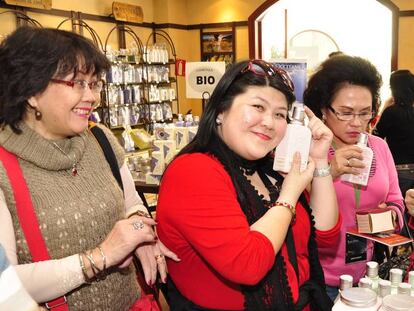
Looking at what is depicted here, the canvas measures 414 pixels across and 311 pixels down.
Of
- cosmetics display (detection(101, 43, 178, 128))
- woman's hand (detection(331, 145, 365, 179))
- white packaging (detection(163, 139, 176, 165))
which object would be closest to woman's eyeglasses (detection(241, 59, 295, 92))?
woman's hand (detection(331, 145, 365, 179))

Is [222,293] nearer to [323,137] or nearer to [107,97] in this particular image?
[323,137]

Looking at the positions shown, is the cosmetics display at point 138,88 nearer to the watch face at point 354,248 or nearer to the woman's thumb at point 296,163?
the watch face at point 354,248

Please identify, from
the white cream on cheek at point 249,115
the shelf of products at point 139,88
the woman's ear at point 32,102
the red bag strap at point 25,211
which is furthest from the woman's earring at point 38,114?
the shelf of products at point 139,88

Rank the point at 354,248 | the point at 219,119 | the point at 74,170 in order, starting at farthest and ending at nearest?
the point at 354,248
the point at 74,170
the point at 219,119

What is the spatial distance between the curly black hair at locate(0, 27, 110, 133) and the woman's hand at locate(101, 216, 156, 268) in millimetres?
437

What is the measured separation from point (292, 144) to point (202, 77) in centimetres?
207

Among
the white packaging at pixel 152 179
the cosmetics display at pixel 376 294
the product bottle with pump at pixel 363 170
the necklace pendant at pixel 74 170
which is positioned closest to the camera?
the cosmetics display at pixel 376 294

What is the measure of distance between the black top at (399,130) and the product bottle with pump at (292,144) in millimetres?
3246

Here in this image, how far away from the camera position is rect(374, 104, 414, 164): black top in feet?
14.2

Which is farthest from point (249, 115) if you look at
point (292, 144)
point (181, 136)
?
point (181, 136)

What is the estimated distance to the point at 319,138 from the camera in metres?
1.67

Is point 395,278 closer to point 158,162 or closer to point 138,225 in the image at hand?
point 138,225

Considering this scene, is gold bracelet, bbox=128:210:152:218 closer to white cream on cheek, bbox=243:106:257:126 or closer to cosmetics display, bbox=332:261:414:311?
white cream on cheek, bbox=243:106:257:126

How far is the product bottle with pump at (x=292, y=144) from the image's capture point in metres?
1.47
